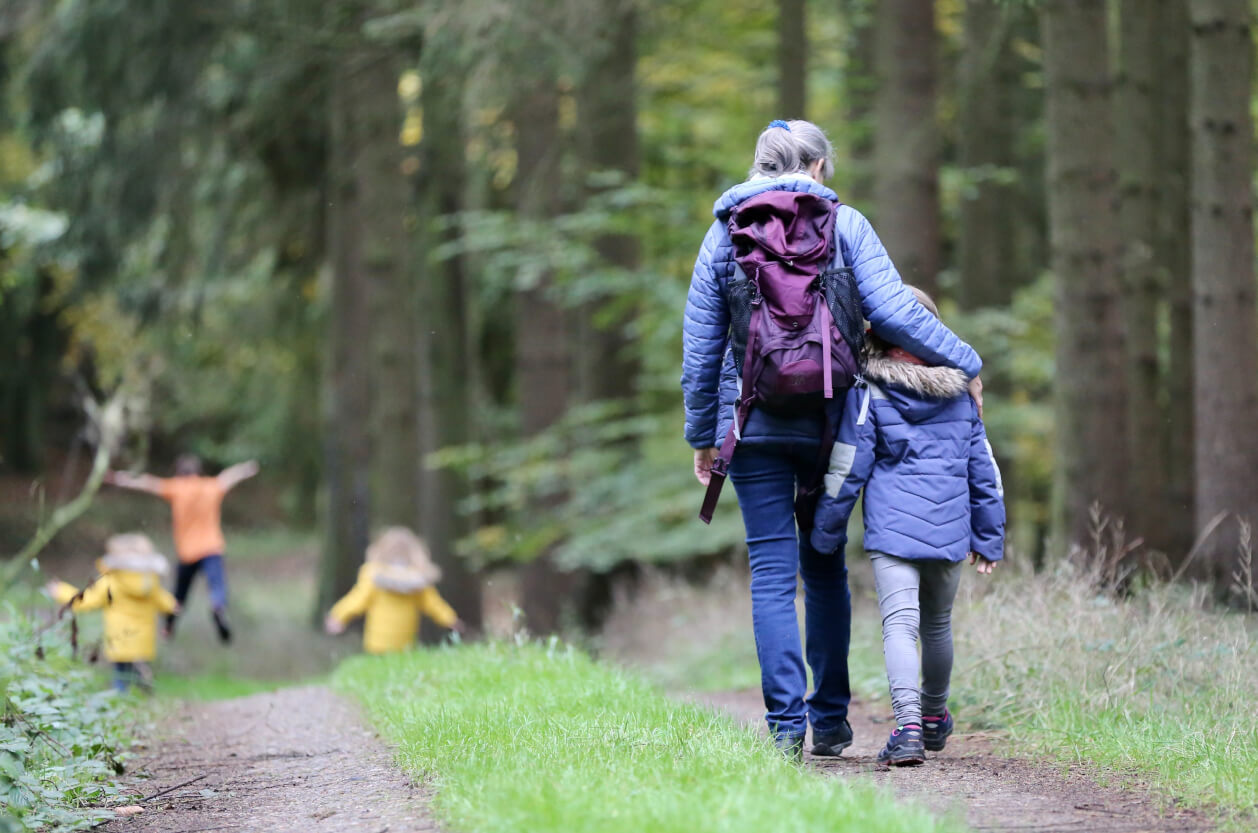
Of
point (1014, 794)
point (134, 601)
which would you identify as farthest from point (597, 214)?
point (1014, 794)

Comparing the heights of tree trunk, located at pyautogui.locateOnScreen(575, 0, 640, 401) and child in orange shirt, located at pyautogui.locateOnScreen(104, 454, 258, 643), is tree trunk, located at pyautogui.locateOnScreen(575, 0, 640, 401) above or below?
above

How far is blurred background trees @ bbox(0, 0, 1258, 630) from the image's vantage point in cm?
913

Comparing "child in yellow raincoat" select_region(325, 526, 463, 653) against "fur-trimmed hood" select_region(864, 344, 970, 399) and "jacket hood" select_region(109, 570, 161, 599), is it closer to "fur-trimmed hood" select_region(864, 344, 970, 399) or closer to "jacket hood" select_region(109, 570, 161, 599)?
"jacket hood" select_region(109, 570, 161, 599)

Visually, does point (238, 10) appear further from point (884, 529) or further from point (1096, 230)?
point (884, 529)

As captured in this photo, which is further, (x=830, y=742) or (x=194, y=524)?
(x=194, y=524)

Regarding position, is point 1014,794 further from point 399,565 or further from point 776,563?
point 399,565

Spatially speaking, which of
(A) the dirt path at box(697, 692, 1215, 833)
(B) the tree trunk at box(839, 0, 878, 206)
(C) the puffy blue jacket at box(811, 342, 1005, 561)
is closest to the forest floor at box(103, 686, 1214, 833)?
(A) the dirt path at box(697, 692, 1215, 833)

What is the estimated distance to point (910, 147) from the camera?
9875 mm

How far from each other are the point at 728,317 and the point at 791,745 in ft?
5.03

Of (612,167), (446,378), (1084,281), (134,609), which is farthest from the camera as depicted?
(446,378)

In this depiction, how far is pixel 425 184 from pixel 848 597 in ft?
46.0

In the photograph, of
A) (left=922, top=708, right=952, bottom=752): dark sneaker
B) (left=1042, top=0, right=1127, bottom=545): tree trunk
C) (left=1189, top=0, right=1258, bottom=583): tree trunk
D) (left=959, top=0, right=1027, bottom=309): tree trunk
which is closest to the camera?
(left=922, top=708, right=952, bottom=752): dark sneaker

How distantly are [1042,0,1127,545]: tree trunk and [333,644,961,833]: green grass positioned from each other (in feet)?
12.3

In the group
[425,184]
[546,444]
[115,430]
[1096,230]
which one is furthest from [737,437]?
[425,184]
